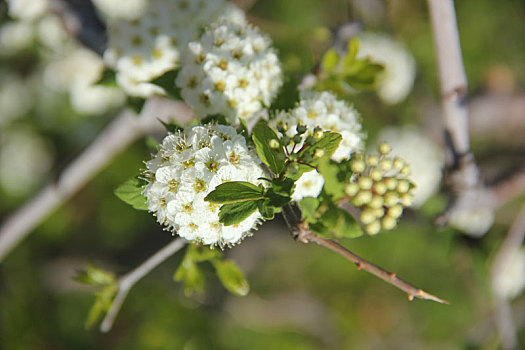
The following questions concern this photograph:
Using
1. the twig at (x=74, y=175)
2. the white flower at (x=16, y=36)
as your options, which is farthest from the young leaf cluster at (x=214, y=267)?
the white flower at (x=16, y=36)

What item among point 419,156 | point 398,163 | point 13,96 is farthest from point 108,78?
point 13,96

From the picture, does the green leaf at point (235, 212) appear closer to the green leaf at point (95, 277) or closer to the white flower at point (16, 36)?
the green leaf at point (95, 277)

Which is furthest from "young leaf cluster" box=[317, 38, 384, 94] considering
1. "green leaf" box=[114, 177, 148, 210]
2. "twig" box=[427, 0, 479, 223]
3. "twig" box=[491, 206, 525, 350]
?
"twig" box=[491, 206, 525, 350]

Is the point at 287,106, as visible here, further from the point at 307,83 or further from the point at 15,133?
the point at 15,133

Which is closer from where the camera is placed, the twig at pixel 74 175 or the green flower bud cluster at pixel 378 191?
the green flower bud cluster at pixel 378 191

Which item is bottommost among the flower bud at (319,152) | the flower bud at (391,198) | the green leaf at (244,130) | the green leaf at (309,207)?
the flower bud at (391,198)

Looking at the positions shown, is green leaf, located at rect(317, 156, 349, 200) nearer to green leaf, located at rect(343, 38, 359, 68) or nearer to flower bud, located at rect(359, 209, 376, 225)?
flower bud, located at rect(359, 209, 376, 225)
